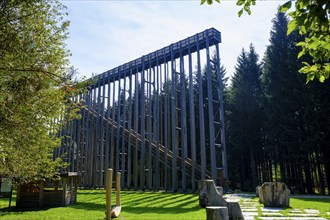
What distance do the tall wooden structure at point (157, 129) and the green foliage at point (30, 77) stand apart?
1075 centimetres

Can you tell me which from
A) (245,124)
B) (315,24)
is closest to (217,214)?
(315,24)

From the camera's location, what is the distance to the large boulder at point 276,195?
9.16m

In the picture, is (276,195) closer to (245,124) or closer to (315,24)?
(315,24)

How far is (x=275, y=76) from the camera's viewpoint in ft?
67.3

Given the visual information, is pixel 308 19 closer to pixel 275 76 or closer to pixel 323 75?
pixel 323 75

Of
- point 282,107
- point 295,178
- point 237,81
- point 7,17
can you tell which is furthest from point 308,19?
point 237,81

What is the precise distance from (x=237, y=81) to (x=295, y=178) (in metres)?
9.91

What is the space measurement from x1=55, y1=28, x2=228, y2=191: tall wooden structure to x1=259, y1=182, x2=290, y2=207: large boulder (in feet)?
19.7

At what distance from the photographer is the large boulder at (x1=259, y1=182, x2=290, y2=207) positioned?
916 cm

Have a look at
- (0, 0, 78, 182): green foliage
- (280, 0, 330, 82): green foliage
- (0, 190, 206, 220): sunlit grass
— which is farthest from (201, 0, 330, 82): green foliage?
(0, 190, 206, 220): sunlit grass

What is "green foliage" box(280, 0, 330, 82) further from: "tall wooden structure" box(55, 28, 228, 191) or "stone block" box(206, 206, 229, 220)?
"tall wooden structure" box(55, 28, 228, 191)

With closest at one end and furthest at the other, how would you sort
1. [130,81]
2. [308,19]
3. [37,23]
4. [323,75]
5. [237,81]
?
[308,19], [323,75], [37,23], [130,81], [237,81]

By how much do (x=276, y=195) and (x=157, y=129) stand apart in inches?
427

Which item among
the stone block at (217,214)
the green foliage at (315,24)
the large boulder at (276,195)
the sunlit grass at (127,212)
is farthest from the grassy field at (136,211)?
the green foliage at (315,24)
